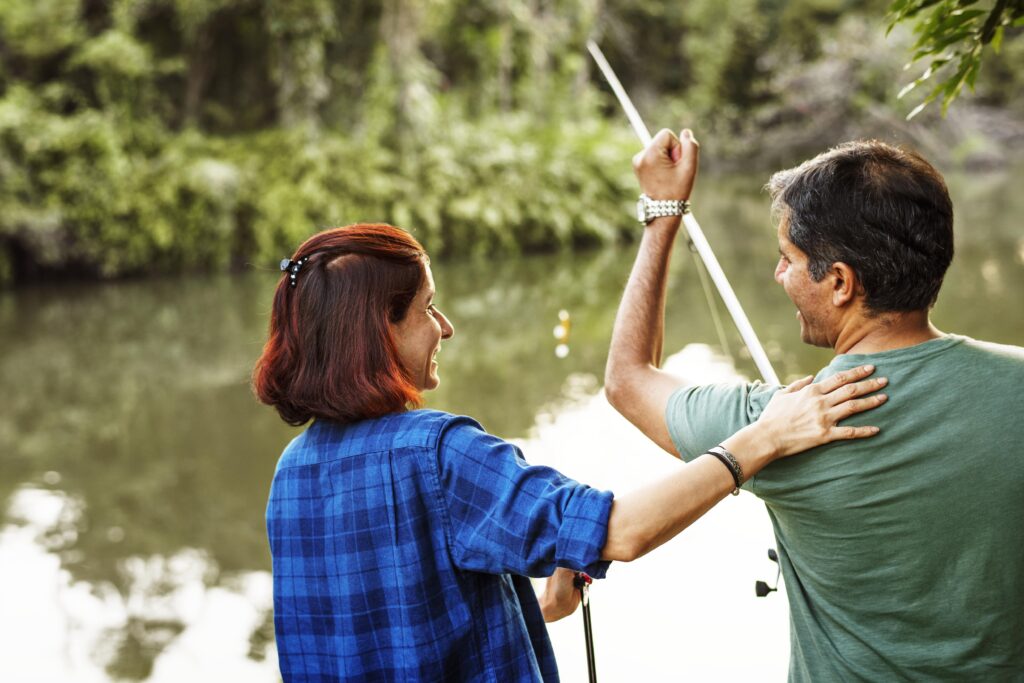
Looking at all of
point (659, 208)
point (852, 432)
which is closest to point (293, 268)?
point (659, 208)

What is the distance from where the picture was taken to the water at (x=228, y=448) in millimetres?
3891

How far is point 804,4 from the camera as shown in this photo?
2748 centimetres

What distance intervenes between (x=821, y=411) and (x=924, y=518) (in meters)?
0.18

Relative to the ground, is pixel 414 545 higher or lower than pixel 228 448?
lower

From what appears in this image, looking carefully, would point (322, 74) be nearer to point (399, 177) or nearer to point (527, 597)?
point (399, 177)

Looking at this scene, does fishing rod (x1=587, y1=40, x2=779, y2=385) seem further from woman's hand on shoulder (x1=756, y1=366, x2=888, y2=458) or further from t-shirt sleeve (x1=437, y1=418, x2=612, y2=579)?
t-shirt sleeve (x1=437, y1=418, x2=612, y2=579)

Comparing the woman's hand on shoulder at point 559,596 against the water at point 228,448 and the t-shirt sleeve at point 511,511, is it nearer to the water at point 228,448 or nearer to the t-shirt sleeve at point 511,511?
the t-shirt sleeve at point 511,511

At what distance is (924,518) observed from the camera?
1286 millimetres

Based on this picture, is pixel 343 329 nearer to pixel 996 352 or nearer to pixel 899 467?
pixel 899 467

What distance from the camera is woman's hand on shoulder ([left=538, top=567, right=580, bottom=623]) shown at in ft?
5.52

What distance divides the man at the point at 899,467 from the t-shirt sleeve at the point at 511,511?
271mm

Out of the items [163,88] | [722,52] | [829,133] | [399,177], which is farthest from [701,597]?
[722,52]

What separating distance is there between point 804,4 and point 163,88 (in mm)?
18676

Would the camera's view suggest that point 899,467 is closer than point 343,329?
Yes
